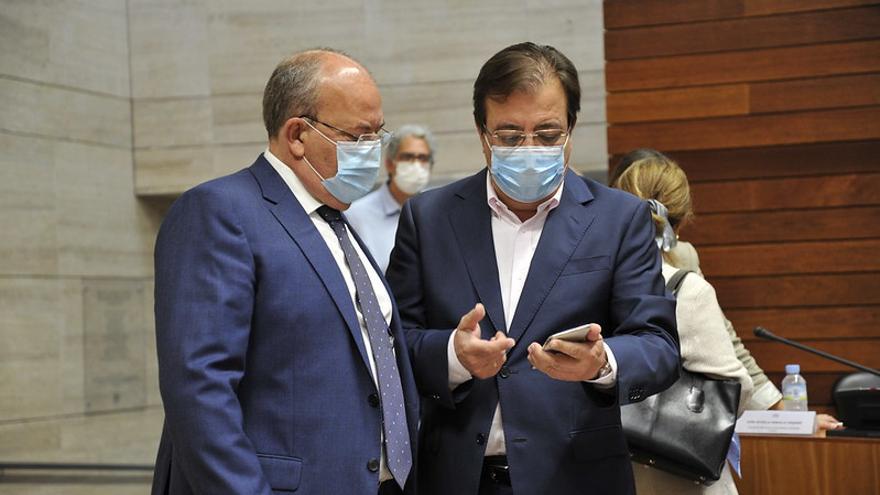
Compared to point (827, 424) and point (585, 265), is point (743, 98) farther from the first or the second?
point (585, 265)

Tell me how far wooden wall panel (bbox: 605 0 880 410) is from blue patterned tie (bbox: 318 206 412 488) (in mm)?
3179

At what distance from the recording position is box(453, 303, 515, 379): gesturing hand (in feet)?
7.38

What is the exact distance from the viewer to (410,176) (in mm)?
6180

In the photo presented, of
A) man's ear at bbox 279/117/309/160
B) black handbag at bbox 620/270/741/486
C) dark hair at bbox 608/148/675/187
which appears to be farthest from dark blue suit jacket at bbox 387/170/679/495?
dark hair at bbox 608/148/675/187

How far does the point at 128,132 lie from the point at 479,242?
593 centimetres

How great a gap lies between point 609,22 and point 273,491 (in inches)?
150

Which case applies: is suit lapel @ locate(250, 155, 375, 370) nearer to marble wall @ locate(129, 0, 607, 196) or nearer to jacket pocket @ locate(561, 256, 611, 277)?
jacket pocket @ locate(561, 256, 611, 277)

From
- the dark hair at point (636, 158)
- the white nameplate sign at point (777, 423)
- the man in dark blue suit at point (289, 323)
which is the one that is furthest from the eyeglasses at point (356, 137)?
the white nameplate sign at point (777, 423)

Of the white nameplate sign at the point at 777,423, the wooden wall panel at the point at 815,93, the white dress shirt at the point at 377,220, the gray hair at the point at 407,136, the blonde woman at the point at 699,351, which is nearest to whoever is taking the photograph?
the blonde woman at the point at 699,351

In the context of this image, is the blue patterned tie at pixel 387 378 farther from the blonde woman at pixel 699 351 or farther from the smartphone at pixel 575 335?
the blonde woman at pixel 699 351

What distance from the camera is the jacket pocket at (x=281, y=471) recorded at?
2.22 m

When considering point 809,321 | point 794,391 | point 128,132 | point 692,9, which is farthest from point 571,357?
point 128,132

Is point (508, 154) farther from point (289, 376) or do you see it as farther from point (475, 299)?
point (289, 376)

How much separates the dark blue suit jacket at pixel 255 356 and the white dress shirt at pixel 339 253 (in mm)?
61
